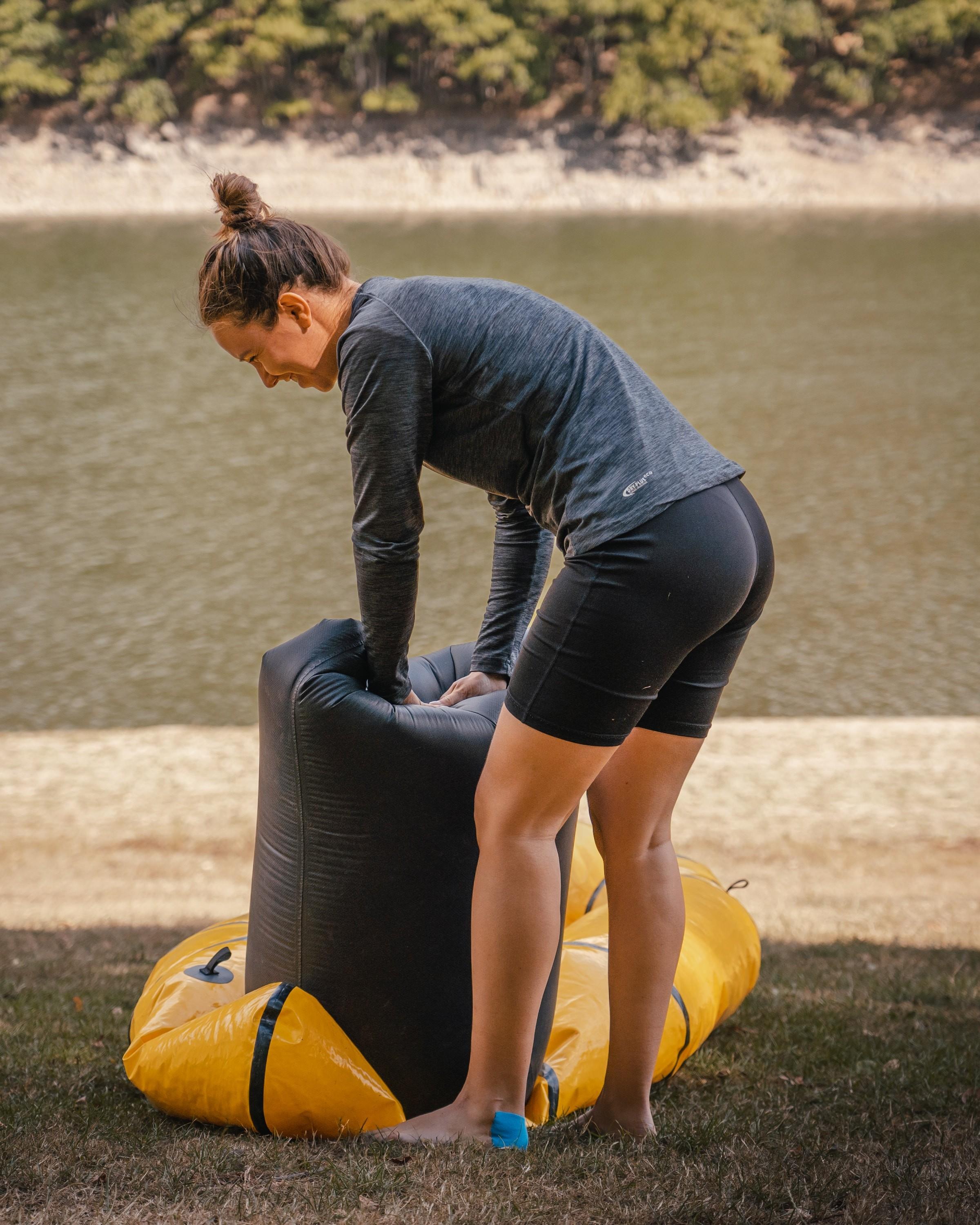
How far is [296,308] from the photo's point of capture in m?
2.02

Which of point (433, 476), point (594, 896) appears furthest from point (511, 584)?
point (433, 476)

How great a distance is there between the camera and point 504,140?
42094 millimetres

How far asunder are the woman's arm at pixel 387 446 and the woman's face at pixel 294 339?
109 millimetres

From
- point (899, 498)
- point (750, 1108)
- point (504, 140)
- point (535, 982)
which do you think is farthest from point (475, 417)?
point (504, 140)

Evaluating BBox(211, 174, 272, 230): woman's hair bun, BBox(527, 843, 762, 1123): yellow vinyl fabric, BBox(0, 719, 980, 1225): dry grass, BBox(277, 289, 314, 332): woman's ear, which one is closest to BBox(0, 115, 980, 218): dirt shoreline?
BBox(0, 719, 980, 1225): dry grass

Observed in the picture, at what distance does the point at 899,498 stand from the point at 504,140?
31.3 metres

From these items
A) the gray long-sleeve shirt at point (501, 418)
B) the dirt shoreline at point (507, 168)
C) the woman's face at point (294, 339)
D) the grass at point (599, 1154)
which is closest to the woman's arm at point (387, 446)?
the gray long-sleeve shirt at point (501, 418)

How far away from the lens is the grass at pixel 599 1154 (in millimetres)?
1848

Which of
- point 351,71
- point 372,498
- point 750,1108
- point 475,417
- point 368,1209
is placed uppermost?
point 475,417

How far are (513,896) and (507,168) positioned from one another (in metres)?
41.0

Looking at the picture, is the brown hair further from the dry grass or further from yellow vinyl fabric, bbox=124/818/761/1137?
the dry grass

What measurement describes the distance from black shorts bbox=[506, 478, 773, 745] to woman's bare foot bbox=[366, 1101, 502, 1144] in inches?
26.8

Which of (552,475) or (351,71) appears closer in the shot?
(552,475)

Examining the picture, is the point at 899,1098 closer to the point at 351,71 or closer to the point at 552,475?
the point at 552,475
